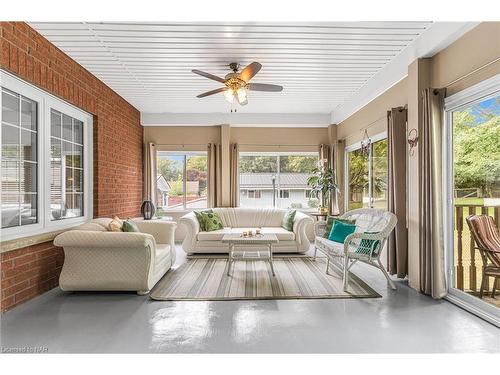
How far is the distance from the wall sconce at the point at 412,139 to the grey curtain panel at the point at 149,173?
4986 millimetres

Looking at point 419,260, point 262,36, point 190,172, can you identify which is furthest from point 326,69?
point 190,172

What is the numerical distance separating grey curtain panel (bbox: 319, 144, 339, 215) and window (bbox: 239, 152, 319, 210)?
0.92 ft

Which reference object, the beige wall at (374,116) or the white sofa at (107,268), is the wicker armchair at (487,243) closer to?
the beige wall at (374,116)

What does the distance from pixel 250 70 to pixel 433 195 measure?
238 cm

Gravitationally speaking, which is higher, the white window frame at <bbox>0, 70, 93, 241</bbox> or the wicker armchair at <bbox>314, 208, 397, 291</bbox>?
the white window frame at <bbox>0, 70, 93, 241</bbox>

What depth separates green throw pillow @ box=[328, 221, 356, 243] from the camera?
4378 millimetres

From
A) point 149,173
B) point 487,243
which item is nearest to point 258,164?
point 149,173

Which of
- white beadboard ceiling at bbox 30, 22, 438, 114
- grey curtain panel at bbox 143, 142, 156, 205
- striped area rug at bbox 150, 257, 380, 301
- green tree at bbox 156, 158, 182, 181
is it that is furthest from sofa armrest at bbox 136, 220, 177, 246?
green tree at bbox 156, 158, 182, 181

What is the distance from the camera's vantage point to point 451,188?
3.29 metres

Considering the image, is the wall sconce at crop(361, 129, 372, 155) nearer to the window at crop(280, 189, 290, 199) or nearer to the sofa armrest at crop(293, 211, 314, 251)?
the sofa armrest at crop(293, 211, 314, 251)

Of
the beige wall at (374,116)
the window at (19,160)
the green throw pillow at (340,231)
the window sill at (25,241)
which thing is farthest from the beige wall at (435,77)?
the window at (19,160)

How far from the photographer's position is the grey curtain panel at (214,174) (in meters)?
6.75

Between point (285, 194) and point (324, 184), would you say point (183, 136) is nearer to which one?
point (285, 194)

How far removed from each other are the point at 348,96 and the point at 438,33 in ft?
7.89
